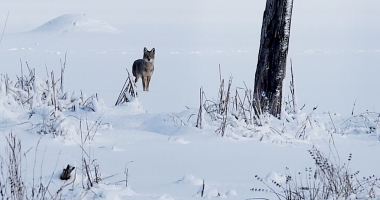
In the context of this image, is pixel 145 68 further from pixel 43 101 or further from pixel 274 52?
pixel 43 101

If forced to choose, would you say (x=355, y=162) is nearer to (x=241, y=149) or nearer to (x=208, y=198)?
(x=241, y=149)

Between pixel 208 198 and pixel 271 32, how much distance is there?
14.0ft

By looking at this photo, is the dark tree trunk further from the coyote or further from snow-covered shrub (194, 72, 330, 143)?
the coyote

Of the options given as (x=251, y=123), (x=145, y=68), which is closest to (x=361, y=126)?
(x=251, y=123)

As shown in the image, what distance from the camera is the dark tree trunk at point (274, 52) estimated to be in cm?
711

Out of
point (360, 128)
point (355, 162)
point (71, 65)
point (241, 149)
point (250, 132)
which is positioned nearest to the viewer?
point (355, 162)

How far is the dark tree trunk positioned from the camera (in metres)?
7.11

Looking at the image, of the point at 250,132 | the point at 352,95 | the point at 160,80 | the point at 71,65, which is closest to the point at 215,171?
the point at 250,132

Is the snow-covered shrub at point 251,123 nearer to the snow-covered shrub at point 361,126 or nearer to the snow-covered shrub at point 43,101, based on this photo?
the snow-covered shrub at point 361,126

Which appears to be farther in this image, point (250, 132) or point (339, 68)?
point (339, 68)

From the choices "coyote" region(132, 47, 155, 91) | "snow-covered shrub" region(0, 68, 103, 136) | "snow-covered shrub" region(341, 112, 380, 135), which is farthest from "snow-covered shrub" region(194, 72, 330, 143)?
"coyote" region(132, 47, 155, 91)

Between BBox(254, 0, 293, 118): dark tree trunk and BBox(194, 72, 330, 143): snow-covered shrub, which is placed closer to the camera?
BBox(194, 72, 330, 143): snow-covered shrub

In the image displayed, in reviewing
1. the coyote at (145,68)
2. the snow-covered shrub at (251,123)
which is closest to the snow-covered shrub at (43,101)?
the snow-covered shrub at (251,123)

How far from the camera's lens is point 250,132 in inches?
218
